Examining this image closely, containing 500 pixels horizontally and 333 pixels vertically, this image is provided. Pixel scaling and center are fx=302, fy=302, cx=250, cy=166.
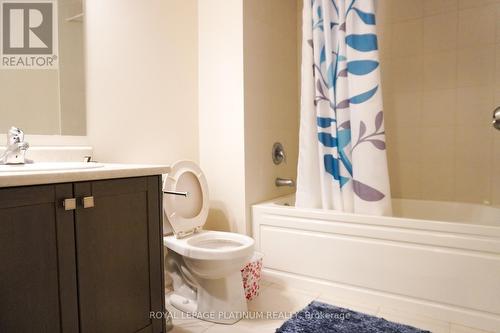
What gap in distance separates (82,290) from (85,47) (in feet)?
4.09

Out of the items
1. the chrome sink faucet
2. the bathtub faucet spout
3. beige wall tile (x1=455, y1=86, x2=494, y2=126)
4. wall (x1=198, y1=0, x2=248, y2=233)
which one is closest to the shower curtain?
the bathtub faucet spout

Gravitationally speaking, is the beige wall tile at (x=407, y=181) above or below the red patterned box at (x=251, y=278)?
above

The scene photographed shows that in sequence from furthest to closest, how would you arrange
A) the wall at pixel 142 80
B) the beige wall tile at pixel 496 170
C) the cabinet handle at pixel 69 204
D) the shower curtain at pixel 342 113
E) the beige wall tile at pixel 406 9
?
the beige wall tile at pixel 406 9, the beige wall tile at pixel 496 170, the shower curtain at pixel 342 113, the wall at pixel 142 80, the cabinet handle at pixel 69 204

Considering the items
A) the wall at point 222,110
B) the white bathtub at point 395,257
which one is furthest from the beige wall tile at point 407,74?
the wall at point 222,110

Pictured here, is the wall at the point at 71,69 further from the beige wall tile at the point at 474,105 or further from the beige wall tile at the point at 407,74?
the beige wall tile at the point at 474,105

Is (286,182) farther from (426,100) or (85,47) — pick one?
(85,47)

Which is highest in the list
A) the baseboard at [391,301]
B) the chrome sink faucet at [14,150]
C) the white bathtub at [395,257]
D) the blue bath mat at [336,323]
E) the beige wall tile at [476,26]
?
the beige wall tile at [476,26]

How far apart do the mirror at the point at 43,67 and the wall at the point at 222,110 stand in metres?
0.87

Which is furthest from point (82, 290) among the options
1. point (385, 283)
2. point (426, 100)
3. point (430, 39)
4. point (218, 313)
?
point (430, 39)

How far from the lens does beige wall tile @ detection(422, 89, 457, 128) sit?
2283mm

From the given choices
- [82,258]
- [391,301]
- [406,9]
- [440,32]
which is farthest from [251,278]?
[406,9]

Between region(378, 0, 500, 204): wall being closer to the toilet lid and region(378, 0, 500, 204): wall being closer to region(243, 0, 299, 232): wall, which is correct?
region(243, 0, 299, 232): wall

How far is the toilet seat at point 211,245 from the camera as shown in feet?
5.00

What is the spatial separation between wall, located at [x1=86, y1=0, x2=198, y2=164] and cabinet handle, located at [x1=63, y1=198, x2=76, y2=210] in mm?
716
